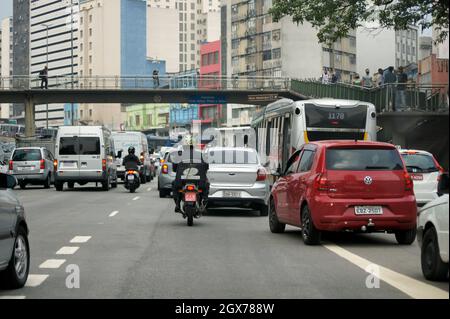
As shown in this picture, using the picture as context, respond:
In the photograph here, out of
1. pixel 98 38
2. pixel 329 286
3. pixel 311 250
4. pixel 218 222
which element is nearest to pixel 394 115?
pixel 218 222

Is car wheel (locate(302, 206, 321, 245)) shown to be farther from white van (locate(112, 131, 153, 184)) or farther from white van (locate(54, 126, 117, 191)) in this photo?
white van (locate(112, 131, 153, 184))

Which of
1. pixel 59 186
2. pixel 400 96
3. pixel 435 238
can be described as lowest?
pixel 59 186

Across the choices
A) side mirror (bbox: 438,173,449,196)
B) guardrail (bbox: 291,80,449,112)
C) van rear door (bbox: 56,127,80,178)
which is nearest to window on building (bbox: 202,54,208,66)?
guardrail (bbox: 291,80,449,112)

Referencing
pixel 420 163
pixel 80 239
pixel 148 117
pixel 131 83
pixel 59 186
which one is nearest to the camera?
pixel 80 239

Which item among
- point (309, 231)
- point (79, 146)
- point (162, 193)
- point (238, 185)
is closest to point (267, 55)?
point (79, 146)

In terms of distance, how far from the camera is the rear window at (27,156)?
38281 millimetres

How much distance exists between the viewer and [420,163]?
21672mm

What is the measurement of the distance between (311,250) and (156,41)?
621 feet

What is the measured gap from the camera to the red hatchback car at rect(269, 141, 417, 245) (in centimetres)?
1329

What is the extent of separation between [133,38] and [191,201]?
14816 centimetres

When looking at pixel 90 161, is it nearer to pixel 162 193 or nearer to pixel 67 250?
pixel 162 193

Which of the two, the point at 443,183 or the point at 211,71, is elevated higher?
the point at 211,71
